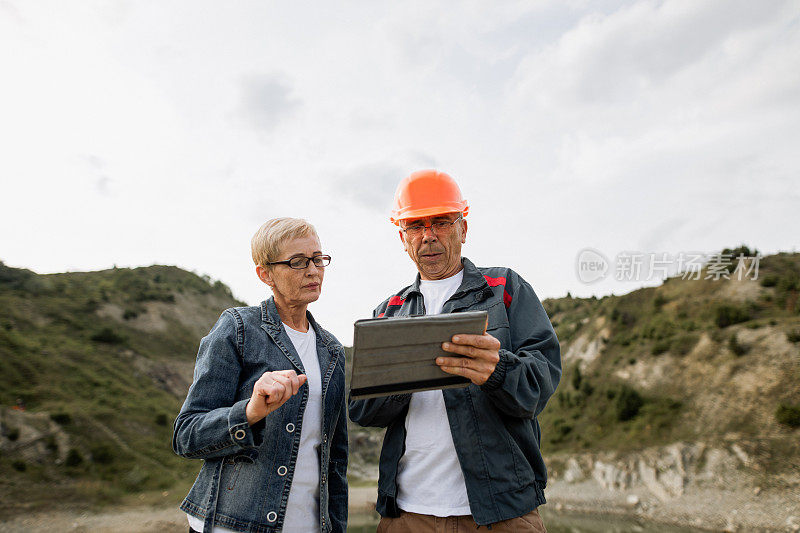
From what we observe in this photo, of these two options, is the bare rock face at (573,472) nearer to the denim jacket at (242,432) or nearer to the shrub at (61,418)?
the shrub at (61,418)

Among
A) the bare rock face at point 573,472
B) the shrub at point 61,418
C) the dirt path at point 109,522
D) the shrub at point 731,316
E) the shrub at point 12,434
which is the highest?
the shrub at point 731,316

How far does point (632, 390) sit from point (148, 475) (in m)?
26.3

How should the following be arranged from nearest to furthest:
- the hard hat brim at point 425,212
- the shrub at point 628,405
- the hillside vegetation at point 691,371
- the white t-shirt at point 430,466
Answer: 1. the white t-shirt at point 430,466
2. the hard hat brim at point 425,212
3. the hillside vegetation at point 691,371
4. the shrub at point 628,405

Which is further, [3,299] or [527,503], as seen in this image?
[3,299]

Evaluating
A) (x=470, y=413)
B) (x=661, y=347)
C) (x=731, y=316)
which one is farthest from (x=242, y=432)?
(x=731, y=316)

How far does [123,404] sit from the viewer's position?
2783cm

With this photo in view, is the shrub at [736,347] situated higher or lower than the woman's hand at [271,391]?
higher

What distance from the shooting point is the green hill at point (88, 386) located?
1969 cm

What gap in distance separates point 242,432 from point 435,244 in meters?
1.77

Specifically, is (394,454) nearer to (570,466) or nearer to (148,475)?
(148,475)

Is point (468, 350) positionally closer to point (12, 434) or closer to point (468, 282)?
point (468, 282)

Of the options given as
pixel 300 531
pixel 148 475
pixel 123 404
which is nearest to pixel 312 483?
pixel 300 531

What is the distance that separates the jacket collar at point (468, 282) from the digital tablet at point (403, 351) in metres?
0.86

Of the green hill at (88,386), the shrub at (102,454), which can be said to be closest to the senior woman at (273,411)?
the green hill at (88,386)
